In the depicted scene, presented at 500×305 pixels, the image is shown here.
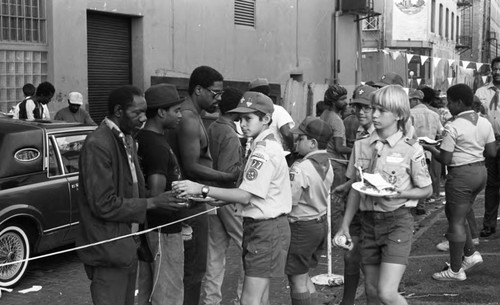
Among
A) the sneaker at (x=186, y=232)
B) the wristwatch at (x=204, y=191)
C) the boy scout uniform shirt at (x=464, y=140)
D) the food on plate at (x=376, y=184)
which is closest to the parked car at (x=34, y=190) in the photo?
the sneaker at (x=186, y=232)

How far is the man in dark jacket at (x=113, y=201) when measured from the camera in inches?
177

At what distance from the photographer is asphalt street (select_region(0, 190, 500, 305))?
23.4ft

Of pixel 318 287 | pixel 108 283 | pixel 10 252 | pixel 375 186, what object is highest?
pixel 375 186

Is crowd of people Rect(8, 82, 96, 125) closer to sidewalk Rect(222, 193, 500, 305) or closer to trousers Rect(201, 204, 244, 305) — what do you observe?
sidewalk Rect(222, 193, 500, 305)

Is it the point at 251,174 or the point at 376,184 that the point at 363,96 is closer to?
the point at 376,184

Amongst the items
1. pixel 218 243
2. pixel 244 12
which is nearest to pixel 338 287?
pixel 218 243

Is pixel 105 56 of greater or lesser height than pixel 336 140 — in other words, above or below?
above

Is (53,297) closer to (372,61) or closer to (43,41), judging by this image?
(43,41)

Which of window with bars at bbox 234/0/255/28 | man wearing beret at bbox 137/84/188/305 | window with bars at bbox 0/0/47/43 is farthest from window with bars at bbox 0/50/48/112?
man wearing beret at bbox 137/84/188/305

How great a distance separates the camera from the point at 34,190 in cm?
777

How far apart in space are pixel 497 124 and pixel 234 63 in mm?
9037

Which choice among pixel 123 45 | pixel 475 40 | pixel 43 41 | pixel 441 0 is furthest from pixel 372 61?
pixel 475 40

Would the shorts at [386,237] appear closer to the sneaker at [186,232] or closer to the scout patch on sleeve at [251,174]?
the scout patch on sleeve at [251,174]

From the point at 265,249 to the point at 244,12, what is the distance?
1373 centimetres
